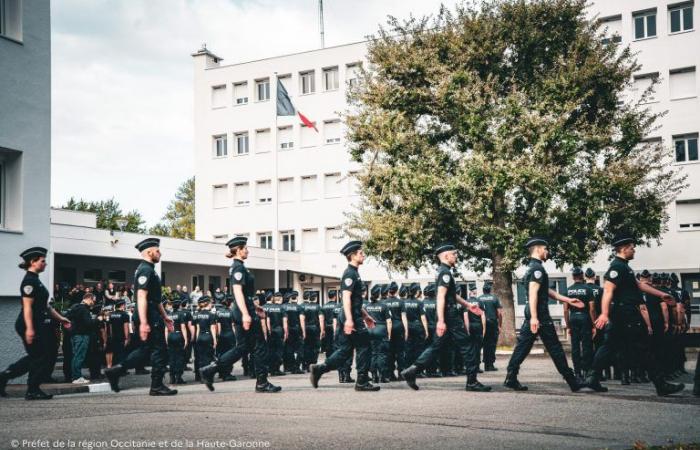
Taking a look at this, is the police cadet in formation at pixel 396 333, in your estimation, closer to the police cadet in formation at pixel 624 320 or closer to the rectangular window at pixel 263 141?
the police cadet in formation at pixel 624 320

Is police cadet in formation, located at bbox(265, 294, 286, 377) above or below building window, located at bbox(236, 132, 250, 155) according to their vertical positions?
below

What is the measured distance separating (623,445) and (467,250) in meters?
20.3

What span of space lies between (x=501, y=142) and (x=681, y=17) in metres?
19.5

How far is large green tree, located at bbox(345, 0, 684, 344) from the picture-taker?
25.6m

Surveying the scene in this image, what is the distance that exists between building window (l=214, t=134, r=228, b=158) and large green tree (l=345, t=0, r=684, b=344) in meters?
24.9

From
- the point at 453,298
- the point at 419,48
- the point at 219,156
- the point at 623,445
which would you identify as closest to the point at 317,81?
the point at 219,156

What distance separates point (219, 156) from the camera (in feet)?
171

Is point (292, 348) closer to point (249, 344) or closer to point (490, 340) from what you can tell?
point (490, 340)

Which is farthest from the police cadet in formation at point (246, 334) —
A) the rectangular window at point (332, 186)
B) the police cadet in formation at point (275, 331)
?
the rectangular window at point (332, 186)

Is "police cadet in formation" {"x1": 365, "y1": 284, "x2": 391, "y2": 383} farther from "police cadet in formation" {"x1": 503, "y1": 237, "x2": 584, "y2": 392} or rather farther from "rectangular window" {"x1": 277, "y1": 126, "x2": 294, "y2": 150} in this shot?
"rectangular window" {"x1": 277, "y1": 126, "x2": 294, "y2": 150}

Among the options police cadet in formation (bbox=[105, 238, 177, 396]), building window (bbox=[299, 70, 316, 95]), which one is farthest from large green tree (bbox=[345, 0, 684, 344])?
building window (bbox=[299, 70, 316, 95])

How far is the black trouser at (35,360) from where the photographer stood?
11266 millimetres

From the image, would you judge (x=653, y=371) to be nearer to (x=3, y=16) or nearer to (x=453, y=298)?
(x=453, y=298)

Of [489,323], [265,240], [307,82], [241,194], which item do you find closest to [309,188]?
[265,240]
